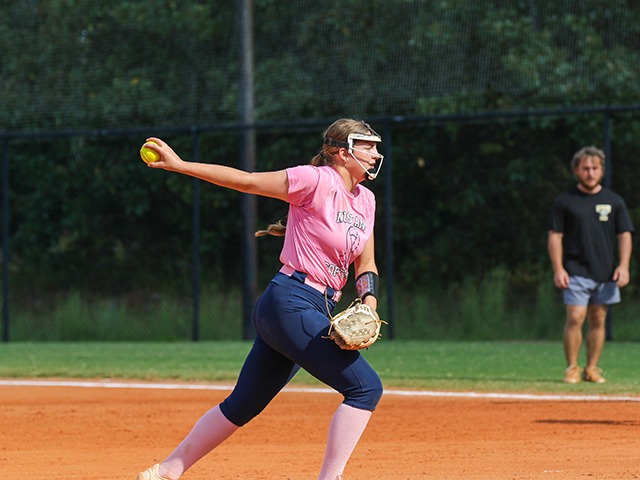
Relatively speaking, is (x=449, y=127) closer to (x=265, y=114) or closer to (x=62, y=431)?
(x=265, y=114)

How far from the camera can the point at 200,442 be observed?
19.1 ft

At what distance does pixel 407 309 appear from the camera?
19.2 metres

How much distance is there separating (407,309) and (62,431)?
10.9m

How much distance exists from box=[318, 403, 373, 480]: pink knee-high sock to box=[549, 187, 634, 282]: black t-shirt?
5889 millimetres

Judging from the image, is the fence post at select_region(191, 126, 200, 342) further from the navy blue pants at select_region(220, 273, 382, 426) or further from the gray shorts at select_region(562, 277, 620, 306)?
the navy blue pants at select_region(220, 273, 382, 426)

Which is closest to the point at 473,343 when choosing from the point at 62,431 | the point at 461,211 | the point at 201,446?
the point at 461,211

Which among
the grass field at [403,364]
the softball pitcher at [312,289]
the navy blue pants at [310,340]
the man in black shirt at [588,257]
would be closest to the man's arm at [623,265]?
the man in black shirt at [588,257]

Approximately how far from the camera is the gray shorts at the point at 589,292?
10.9 metres

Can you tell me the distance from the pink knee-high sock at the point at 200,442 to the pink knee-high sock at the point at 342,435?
1.74 feet

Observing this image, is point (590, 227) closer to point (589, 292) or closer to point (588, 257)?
point (588, 257)

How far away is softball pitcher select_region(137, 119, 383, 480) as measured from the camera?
546 centimetres

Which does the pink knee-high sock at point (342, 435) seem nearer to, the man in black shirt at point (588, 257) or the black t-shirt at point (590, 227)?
the man in black shirt at point (588, 257)

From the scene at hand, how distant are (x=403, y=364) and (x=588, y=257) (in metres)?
2.99

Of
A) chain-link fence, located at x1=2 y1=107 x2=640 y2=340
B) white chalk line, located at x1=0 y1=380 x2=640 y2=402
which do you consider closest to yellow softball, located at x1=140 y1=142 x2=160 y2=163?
white chalk line, located at x1=0 y1=380 x2=640 y2=402
